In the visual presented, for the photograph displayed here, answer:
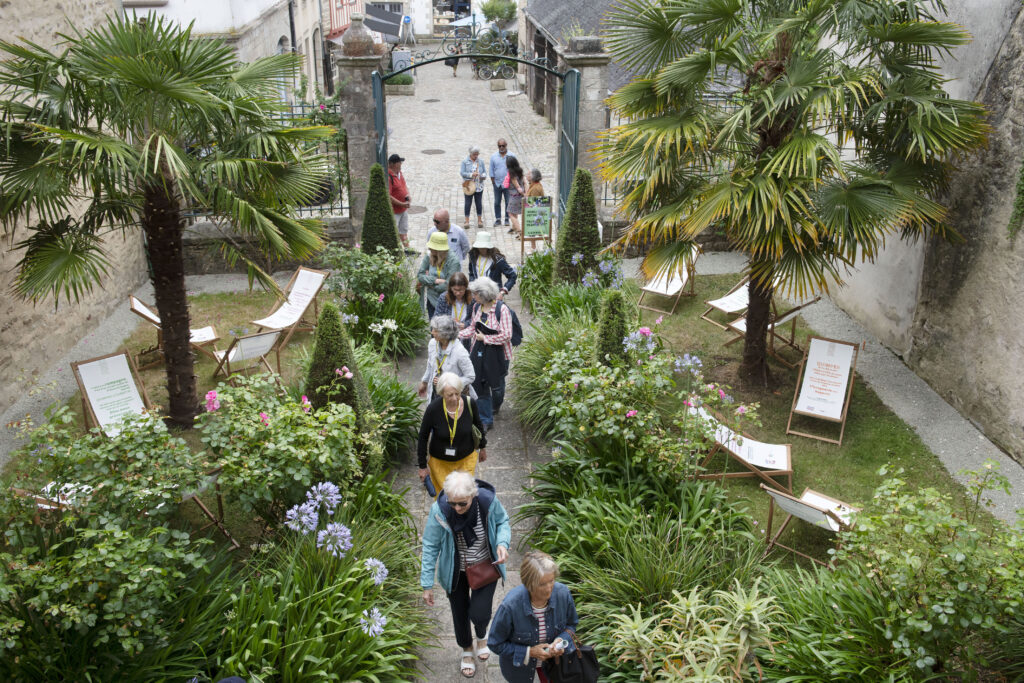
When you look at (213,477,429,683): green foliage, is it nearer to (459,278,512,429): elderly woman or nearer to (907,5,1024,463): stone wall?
(459,278,512,429): elderly woman

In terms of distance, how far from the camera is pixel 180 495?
16.8ft

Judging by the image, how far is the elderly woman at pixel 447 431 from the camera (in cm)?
576

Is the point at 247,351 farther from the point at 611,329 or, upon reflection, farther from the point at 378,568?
the point at 378,568

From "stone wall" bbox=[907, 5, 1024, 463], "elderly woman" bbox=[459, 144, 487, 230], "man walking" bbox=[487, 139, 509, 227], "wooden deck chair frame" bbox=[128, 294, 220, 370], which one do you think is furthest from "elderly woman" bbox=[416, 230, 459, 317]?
"man walking" bbox=[487, 139, 509, 227]

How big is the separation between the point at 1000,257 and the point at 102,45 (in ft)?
25.3

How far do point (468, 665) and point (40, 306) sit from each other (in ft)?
20.8

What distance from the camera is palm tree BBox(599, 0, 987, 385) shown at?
7391 millimetres

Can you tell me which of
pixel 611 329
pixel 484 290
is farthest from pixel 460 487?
pixel 611 329

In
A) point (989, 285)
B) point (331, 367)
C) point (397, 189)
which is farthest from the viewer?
point (397, 189)

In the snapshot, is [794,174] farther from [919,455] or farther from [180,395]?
[180,395]

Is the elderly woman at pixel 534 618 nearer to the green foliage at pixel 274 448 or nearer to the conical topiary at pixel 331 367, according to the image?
the green foliage at pixel 274 448

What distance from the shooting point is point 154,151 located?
7.06m

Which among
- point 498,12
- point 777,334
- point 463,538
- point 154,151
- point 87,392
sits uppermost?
point 498,12

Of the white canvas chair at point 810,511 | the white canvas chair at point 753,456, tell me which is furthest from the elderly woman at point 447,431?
the white canvas chair at point 810,511
